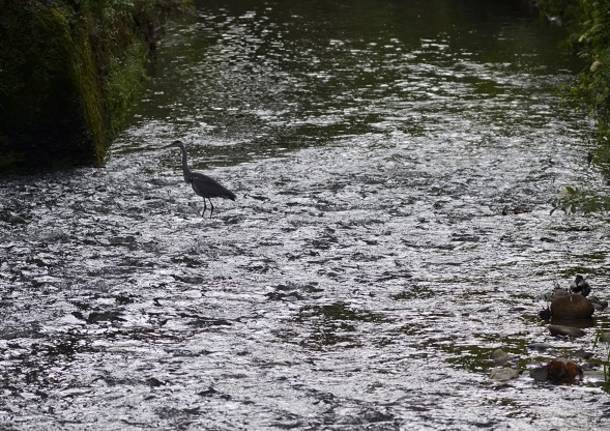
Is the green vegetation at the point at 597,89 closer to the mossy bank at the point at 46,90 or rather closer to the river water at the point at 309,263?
the river water at the point at 309,263

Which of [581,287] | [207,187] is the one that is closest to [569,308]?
[581,287]

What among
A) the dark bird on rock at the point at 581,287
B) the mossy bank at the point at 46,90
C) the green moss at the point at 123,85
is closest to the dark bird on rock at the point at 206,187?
the mossy bank at the point at 46,90

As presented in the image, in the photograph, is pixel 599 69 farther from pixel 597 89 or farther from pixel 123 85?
pixel 123 85

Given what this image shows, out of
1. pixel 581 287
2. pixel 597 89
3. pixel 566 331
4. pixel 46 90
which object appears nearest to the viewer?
pixel 566 331

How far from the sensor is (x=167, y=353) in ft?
31.2

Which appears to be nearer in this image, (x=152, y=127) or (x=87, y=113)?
(x=87, y=113)

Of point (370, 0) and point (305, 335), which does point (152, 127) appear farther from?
point (370, 0)

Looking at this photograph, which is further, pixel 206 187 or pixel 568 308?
pixel 206 187

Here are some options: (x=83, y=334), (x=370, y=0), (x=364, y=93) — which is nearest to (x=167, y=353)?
(x=83, y=334)

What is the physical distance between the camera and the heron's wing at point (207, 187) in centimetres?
1362

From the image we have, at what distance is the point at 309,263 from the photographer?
12102 millimetres

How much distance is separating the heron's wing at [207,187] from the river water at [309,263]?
369mm

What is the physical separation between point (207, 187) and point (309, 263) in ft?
7.50

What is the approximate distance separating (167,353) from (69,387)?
105cm
